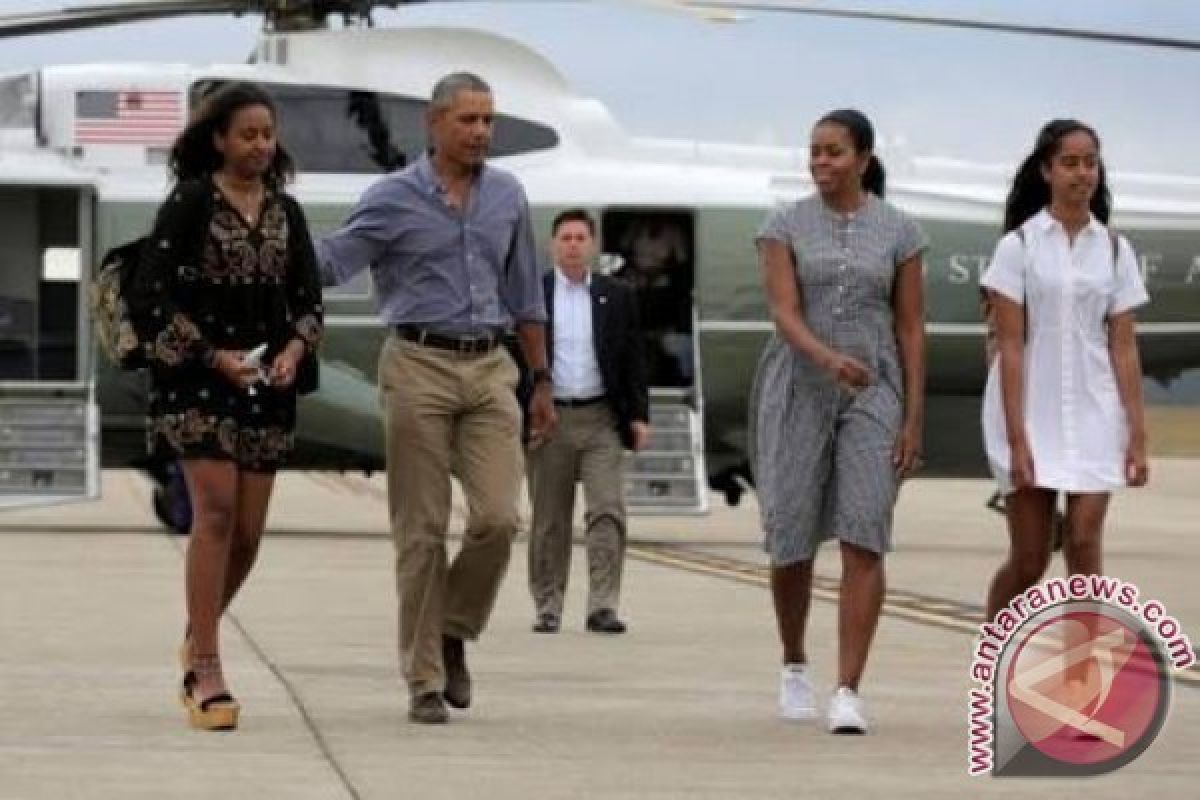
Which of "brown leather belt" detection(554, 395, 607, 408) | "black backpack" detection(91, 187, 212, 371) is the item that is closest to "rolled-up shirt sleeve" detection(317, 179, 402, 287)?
"black backpack" detection(91, 187, 212, 371)

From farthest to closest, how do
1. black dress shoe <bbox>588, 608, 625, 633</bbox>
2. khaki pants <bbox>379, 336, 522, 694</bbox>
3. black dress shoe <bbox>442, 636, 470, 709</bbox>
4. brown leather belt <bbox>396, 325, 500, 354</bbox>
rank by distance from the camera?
black dress shoe <bbox>588, 608, 625, 633</bbox> → black dress shoe <bbox>442, 636, 470, 709</bbox> → brown leather belt <bbox>396, 325, 500, 354</bbox> → khaki pants <bbox>379, 336, 522, 694</bbox>

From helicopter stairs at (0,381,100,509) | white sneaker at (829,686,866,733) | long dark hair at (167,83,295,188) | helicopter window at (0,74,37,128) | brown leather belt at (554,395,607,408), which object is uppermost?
long dark hair at (167,83,295,188)

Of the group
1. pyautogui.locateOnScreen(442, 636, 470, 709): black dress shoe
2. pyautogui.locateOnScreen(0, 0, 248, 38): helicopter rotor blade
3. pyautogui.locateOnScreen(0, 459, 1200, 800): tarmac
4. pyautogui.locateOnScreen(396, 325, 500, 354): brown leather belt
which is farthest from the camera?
pyautogui.locateOnScreen(0, 0, 248, 38): helicopter rotor blade

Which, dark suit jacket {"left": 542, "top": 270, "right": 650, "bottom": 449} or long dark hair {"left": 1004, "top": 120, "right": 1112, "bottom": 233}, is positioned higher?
long dark hair {"left": 1004, "top": 120, "right": 1112, "bottom": 233}

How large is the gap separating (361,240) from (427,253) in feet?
0.66

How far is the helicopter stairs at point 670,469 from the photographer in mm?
23562

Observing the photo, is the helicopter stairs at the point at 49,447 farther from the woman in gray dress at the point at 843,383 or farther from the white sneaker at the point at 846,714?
the white sneaker at the point at 846,714

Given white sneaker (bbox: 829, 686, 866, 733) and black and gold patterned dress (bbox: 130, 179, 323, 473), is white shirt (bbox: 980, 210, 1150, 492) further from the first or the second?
black and gold patterned dress (bbox: 130, 179, 323, 473)

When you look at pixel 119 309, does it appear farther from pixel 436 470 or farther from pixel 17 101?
pixel 17 101

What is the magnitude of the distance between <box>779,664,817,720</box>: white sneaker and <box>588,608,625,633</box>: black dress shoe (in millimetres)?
4046

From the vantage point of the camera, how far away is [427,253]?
11.1m

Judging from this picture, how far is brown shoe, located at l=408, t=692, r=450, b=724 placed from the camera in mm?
10867

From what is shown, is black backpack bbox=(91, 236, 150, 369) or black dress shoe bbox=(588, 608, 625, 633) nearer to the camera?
black backpack bbox=(91, 236, 150, 369)

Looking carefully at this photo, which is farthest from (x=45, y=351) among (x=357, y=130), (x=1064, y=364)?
(x=1064, y=364)
